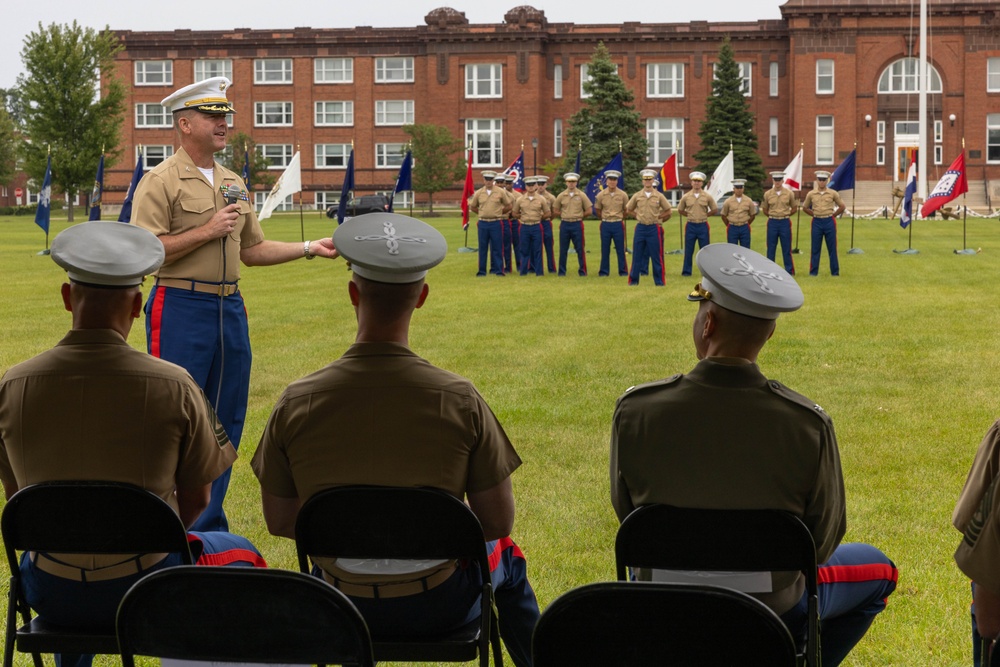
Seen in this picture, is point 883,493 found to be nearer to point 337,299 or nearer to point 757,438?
point 757,438

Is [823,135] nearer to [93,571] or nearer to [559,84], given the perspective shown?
[559,84]

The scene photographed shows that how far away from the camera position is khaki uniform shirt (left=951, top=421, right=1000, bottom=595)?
3342 millimetres

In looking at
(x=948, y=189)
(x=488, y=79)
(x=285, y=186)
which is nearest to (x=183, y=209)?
(x=285, y=186)

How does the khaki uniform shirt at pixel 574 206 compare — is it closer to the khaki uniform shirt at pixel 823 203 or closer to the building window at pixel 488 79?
the khaki uniform shirt at pixel 823 203

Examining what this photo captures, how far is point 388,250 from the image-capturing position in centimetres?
384

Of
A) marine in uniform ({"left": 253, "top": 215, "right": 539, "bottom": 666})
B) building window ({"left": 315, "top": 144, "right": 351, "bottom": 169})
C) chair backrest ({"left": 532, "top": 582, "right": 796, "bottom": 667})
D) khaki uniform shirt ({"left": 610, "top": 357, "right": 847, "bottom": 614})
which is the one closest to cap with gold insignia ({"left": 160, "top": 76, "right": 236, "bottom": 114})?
marine in uniform ({"left": 253, "top": 215, "right": 539, "bottom": 666})

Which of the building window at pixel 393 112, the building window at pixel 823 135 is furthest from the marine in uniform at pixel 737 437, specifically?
the building window at pixel 393 112

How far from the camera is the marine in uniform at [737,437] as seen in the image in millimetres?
3553

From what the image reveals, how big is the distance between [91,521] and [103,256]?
3.01ft

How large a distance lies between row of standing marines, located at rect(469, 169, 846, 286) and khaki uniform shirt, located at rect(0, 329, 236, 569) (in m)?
20.1

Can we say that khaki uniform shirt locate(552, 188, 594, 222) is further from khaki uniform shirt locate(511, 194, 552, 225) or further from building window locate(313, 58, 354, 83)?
building window locate(313, 58, 354, 83)

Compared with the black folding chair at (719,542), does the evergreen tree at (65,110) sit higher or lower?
higher

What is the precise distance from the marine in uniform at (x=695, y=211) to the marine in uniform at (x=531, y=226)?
3041 mm

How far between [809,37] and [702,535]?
7053 cm
